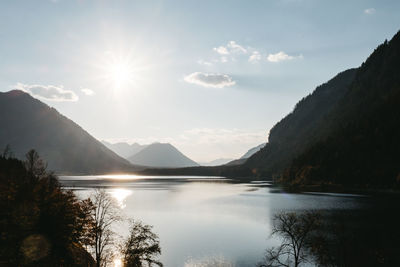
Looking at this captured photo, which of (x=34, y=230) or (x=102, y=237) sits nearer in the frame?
(x=34, y=230)

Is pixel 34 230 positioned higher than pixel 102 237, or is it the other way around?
pixel 34 230

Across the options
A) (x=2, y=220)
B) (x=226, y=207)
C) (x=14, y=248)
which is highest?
(x=2, y=220)

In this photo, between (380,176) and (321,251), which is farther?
(380,176)

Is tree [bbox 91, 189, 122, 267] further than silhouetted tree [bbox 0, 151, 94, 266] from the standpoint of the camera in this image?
Yes

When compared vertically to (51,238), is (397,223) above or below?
below

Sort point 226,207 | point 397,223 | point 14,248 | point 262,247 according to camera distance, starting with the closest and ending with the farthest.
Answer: point 14,248 → point 262,247 → point 397,223 → point 226,207

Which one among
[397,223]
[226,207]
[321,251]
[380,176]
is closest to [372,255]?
[321,251]

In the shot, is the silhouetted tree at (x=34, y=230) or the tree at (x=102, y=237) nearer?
the silhouetted tree at (x=34, y=230)

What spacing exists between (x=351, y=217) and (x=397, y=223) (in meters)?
12.3

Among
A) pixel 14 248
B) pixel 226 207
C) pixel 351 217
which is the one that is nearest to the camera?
pixel 14 248

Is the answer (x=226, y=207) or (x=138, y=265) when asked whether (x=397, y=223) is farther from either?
(x=138, y=265)

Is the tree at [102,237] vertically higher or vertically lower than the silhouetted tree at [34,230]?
lower

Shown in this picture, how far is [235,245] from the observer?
67.2 meters

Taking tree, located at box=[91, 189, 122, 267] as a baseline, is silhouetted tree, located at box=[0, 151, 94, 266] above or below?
above
